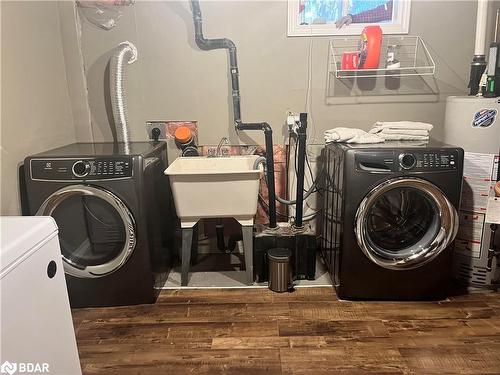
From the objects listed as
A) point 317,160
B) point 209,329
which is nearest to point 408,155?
point 317,160

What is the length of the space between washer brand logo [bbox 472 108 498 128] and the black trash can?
124 cm

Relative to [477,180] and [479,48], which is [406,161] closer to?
[477,180]

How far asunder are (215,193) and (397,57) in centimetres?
150

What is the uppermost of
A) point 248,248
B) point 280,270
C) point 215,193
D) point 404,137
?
point 404,137

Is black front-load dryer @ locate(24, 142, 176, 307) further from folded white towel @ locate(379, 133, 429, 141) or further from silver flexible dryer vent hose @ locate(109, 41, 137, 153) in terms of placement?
folded white towel @ locate(379, 133, 429, 141)

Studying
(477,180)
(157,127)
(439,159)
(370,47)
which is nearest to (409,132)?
(439,159)

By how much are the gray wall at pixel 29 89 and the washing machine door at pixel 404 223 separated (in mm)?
1769

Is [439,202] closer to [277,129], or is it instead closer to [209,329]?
[277,129]

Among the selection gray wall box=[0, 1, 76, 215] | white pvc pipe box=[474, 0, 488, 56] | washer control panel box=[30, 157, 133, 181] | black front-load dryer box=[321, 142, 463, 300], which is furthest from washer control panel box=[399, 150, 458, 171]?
gray wall box=[0, 1, 76, 215]

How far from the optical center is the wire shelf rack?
104 inches

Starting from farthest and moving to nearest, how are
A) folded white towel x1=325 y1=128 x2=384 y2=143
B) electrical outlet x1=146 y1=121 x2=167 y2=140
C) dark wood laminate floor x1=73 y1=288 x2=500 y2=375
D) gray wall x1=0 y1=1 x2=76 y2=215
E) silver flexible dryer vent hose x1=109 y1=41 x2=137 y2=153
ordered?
electrical outlet x1=146 y1=121 x2=167 y2=140
silver flexible dryer vent hose x1=109 y1=41 x2=137 y2=153
folded white towel x1=325 y1=128 x2=384 y2=143
gray wall x1=0 y1=1 x2=76 y2=215
dark wood laminate floor x1=73 y1=288 x2=500 y2=375

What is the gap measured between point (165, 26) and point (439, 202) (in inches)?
76.5

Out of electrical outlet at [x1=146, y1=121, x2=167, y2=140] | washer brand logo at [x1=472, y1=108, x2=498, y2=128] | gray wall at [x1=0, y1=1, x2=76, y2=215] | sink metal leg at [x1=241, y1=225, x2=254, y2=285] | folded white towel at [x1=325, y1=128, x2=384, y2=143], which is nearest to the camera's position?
gray wall at [x1=0, y1=1, x2=76, y2=215]

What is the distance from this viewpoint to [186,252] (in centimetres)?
242
